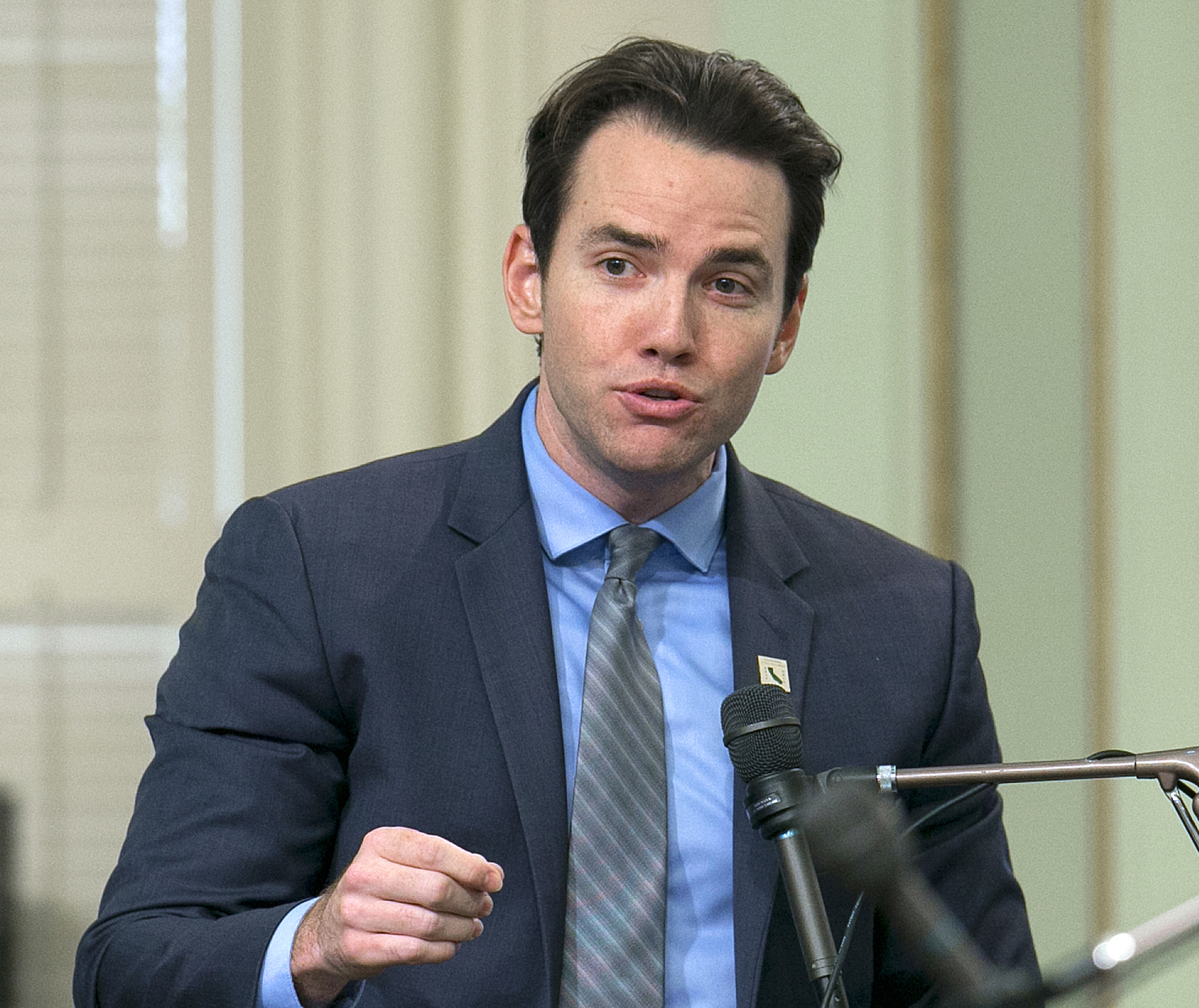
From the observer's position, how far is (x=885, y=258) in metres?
2.37

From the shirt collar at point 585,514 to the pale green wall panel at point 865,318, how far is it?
877 mm

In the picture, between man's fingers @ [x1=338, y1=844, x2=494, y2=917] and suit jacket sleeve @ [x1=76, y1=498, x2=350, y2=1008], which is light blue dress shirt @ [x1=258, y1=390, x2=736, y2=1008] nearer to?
suit jacket sleeve @ [x1=76, y1=498, x2=350, y2=1008]

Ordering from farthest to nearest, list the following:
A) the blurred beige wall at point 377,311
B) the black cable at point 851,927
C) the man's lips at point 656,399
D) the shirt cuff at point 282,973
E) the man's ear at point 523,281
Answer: the blurred beige wall at point 377,311 → the man's ear at point 523,281 → the man's lips at point 656,399 → the shirt cuff at point 282,973 → the black cable at point 851,927

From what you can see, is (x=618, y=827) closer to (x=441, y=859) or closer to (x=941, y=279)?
(x=441, y=859)

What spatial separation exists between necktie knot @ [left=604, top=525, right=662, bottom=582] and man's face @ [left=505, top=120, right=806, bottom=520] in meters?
0.05

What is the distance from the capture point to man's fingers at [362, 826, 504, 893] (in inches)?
36.3

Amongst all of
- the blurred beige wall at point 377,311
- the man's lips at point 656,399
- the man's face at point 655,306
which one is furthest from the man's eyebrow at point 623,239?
the blurred beige wall at point 377,311

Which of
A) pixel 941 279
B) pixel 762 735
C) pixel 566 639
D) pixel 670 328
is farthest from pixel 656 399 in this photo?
pixel 941 279

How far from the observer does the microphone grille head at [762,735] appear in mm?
933

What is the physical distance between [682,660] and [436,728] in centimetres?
25

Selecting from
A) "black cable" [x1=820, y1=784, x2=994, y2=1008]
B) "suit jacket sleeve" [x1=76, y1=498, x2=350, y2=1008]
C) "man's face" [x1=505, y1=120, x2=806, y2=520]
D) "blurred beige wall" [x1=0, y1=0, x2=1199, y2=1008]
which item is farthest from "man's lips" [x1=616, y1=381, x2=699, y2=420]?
"blurred beige wall" [x1=0, y1=0, x2=1199, y2=1008]

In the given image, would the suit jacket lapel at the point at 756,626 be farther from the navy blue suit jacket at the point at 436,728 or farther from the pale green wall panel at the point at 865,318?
the pale green wall panel at the point at 865,318

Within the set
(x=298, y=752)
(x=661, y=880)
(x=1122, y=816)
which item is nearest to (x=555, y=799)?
(x=661, y=880)

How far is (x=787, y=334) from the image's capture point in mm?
1628
